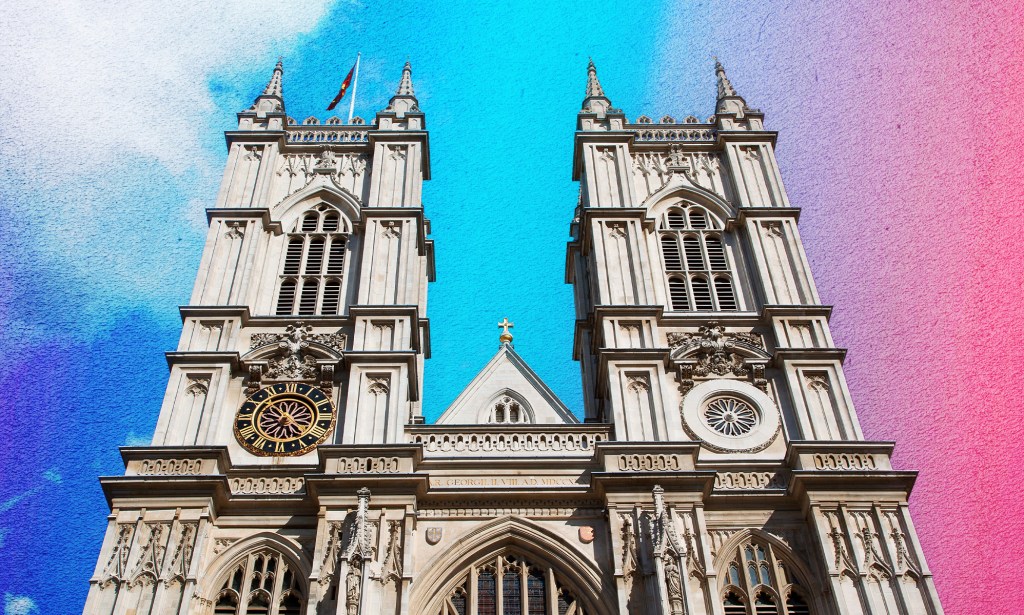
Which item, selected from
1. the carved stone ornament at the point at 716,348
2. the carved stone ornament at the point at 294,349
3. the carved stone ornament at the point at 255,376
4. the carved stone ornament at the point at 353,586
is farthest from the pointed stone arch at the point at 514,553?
the carved stone ornament at the point at 255,376

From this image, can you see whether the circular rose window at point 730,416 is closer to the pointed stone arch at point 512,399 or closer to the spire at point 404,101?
the pointed stone arch at point 512,399

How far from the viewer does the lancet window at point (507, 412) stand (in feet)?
94.8

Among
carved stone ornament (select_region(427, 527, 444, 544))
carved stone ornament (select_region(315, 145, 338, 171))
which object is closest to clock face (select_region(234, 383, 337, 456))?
carved stone ornament (select_region(427, 527, 444, 544))

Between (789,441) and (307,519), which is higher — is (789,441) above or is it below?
above

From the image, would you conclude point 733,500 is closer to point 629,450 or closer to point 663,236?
point 629,450

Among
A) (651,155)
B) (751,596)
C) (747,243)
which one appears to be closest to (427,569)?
(751,596)

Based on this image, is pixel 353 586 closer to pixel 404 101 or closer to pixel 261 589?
pixel 261 589

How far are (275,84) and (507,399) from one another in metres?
14.4

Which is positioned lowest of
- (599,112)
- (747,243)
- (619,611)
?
(619,611)

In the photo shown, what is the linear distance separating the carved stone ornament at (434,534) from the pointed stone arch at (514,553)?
32 centimetres

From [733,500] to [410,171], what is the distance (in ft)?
45.0

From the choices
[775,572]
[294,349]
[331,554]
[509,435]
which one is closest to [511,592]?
[331,554]

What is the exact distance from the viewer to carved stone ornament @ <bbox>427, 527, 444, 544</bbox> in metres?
24.1

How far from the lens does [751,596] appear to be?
23.3 meters
